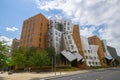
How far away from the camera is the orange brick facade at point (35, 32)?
97750 mm

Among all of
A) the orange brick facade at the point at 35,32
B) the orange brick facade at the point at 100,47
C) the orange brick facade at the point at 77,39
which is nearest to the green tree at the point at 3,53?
the orange brick facade at the point at 35,32

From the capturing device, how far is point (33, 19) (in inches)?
4080

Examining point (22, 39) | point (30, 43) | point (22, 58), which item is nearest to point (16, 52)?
point (22, 58)

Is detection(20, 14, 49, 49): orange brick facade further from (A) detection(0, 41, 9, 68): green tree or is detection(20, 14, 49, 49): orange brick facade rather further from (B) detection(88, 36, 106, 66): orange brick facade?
(A) detection(0, 41, 9, 68): green tree

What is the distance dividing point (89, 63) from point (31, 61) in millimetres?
51219

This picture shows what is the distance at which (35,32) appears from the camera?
98688mm

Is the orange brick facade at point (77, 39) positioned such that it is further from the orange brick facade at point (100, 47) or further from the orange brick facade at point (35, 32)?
the orange brick facade at point (100, 47)

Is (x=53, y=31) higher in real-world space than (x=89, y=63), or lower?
higher

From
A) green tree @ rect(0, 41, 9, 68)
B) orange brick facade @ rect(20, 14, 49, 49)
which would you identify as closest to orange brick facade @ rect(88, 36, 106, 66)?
orange brick facade @ rect(20, 14, 49, 49)

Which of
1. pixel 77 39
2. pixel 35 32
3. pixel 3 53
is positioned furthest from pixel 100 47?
pixel 3 53

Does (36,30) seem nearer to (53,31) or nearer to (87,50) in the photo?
(53,31)

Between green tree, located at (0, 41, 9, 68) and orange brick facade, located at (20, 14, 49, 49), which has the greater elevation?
orange brick facade, located at (20, 14, 49, 49)

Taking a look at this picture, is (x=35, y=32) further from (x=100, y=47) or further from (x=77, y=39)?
(x=100, y=47)

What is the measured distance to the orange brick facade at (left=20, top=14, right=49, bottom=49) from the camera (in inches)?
3848
